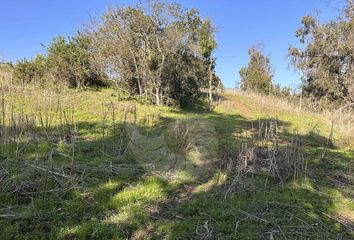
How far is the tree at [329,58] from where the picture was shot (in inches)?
752

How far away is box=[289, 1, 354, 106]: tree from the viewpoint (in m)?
19.1

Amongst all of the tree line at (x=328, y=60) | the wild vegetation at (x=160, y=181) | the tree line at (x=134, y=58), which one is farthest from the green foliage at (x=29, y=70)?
the tree line at (x=328, y=60)

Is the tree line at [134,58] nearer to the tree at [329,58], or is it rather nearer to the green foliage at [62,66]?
the green foliage at [62,66]

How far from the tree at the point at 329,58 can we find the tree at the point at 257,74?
4.80m

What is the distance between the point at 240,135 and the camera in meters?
8.18

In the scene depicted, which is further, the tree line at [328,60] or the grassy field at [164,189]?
the tree line at [328,60]

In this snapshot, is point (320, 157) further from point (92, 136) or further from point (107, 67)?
point (107, 67)

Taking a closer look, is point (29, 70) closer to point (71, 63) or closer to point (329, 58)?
point (71, 63)

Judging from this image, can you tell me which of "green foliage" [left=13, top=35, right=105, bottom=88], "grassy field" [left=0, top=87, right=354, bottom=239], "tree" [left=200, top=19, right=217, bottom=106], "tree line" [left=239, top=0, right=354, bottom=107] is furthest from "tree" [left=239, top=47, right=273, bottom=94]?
"grassy field" [left=0, top=87, right=354, bottom=239]

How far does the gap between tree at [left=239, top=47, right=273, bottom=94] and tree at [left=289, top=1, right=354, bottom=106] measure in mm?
4804

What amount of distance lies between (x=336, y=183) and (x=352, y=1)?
681 inches

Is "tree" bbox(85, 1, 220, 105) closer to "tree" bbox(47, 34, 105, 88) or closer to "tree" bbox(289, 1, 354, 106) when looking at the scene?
"tree" bbox(47, 34, 105, 88)

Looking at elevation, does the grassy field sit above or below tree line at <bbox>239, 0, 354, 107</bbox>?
below

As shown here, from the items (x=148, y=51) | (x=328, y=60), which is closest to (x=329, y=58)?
(x=328, y=60)
